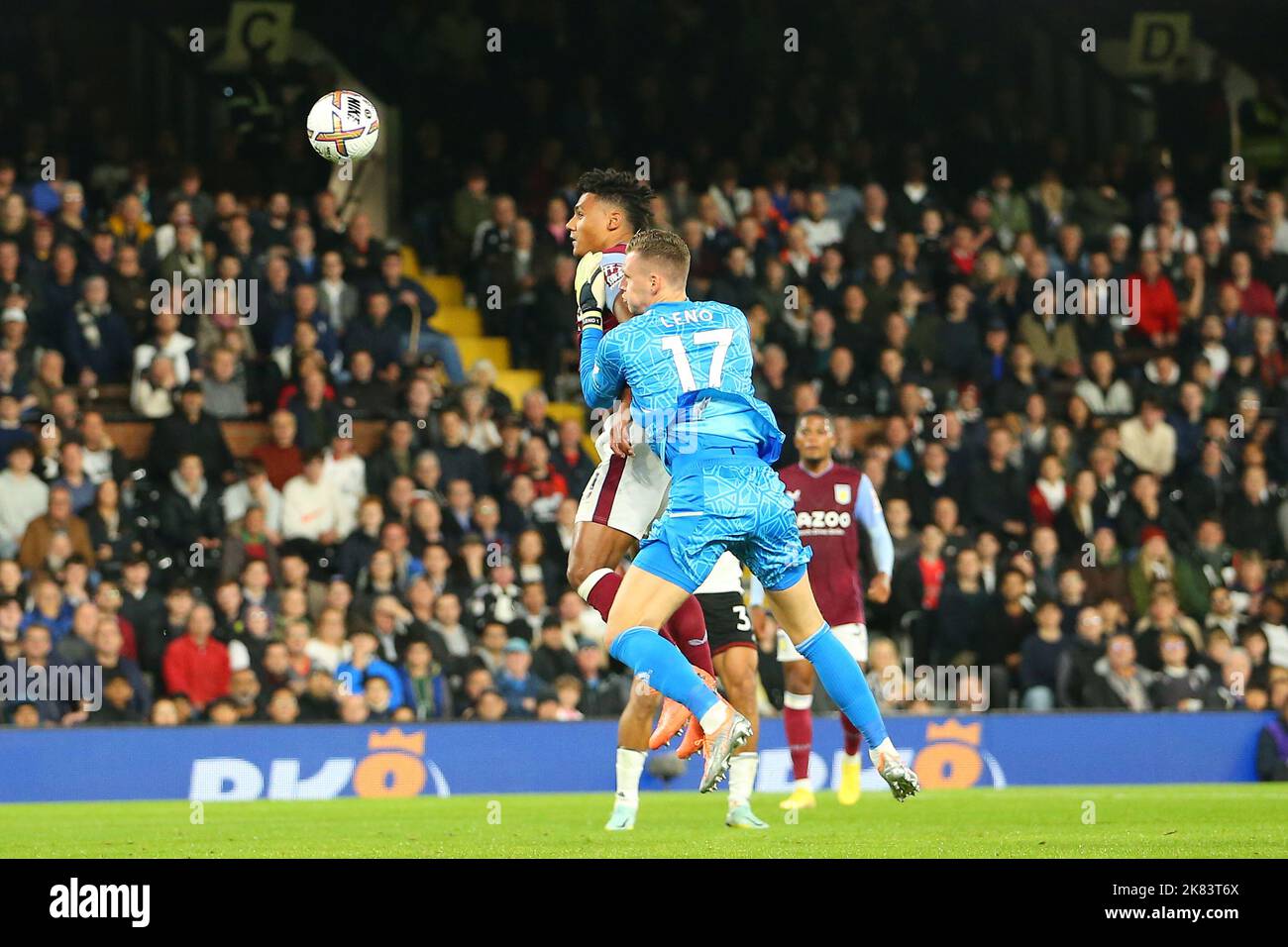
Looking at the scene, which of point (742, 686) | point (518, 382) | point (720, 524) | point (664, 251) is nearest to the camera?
point (720, 524)

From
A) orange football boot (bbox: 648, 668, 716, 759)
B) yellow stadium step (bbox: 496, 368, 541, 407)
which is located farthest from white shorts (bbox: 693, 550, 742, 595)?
yellow stadium step (bbox: 496, 368, 541, 407)

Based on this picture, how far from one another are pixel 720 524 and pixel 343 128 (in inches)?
158

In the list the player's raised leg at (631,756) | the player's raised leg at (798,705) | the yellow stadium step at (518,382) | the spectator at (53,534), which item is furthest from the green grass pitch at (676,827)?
the yellow stadium step at (518,382)

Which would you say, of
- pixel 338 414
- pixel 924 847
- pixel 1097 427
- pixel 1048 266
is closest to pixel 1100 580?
pixel 1097 427

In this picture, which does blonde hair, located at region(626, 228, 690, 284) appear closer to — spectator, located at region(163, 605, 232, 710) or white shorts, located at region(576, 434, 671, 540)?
white shorts, located at region(576, 434, 671, 540)

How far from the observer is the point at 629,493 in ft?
32.6

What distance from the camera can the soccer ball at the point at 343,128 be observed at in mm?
11328

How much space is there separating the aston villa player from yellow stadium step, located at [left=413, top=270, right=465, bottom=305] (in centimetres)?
884

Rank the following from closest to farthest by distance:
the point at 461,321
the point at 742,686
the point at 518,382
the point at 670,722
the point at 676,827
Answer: the point at 670,722 → the point at 676,827 → the point at 742,686 → the point at 518,382 → the point at 461,321

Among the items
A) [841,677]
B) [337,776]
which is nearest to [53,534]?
[337,776]

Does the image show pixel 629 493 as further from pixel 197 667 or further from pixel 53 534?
pixel 53 534

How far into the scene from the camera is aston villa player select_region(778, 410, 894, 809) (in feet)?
43.6

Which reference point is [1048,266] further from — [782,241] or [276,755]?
[276,755]

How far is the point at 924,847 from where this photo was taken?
920 cm
